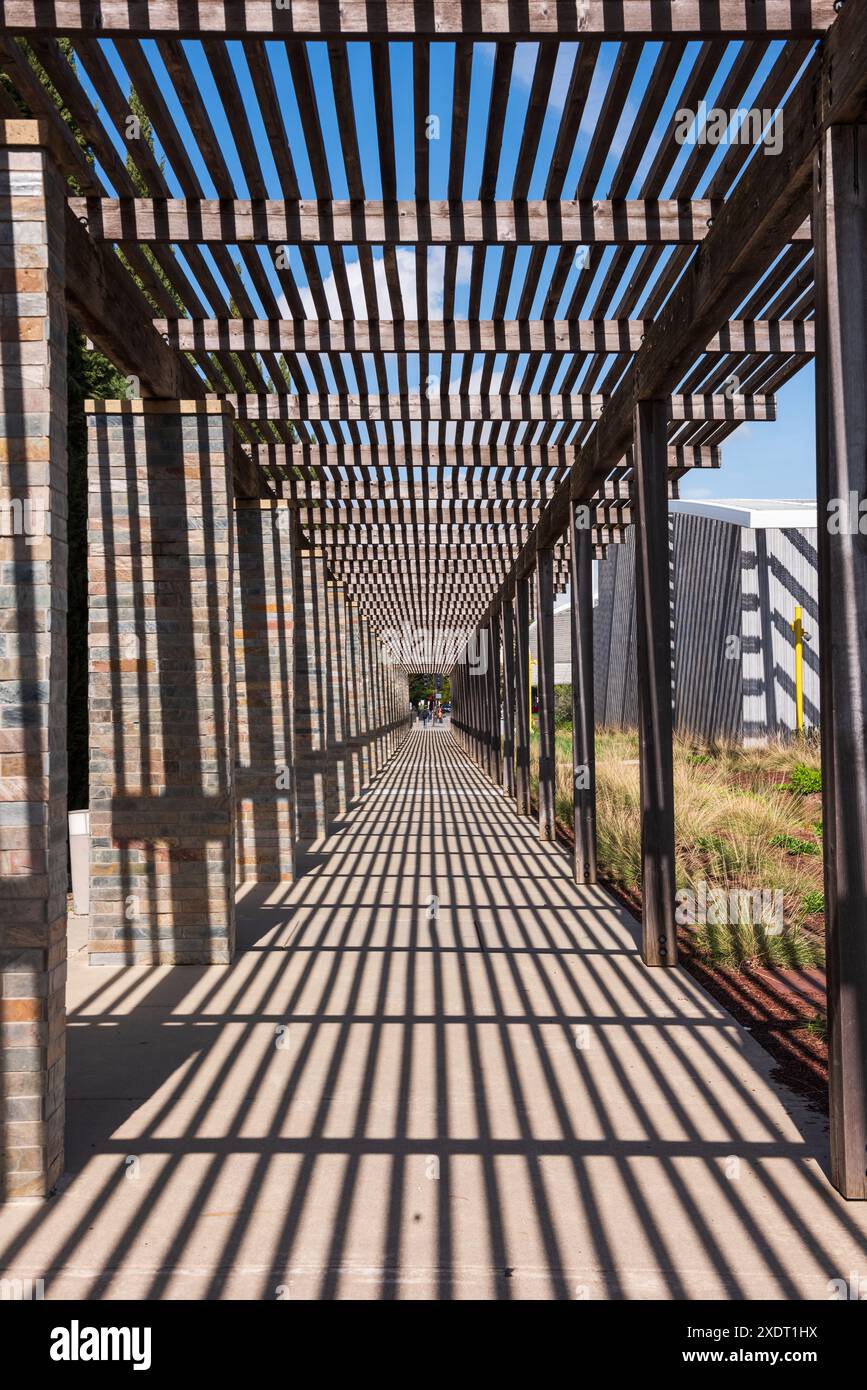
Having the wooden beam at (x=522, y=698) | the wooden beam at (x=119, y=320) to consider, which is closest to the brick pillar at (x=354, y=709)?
the wooden beam at (x=522, y=698)

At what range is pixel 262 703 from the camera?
31.6ft

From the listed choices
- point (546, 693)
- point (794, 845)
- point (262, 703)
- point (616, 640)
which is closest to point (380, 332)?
point (262, 703)

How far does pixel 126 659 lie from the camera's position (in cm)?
698

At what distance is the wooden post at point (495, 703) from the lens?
2119cm

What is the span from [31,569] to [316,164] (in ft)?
9.20

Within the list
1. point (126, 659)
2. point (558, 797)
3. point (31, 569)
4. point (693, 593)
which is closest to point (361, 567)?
point (558, 797)

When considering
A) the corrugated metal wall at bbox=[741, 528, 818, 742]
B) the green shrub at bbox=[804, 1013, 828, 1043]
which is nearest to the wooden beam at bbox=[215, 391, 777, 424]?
the green shrub at bbox=[804, 1013, 828, 1043]

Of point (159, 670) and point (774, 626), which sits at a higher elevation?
point (774, 626)

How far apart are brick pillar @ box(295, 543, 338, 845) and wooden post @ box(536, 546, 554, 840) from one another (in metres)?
2.86

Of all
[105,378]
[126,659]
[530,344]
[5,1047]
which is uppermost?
[105,378]

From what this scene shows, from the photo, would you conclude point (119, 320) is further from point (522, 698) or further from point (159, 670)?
point (522, 698)

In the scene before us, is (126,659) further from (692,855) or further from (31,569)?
(692,855)

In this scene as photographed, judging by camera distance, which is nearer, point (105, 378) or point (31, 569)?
point (31, 569)

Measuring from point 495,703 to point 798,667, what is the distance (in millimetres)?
6149
